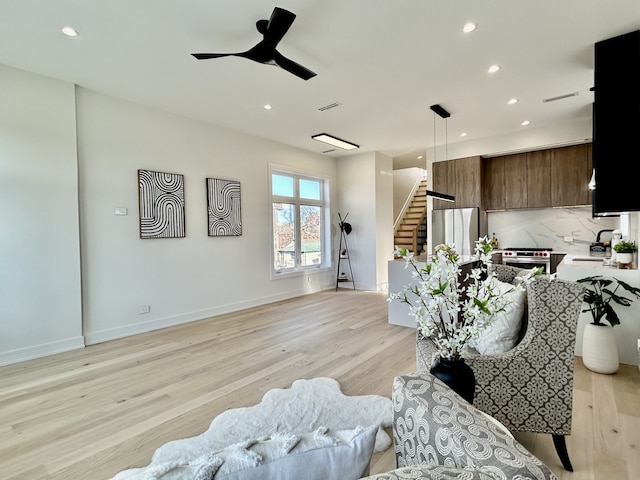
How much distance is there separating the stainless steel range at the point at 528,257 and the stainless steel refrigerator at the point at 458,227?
593 millimetres

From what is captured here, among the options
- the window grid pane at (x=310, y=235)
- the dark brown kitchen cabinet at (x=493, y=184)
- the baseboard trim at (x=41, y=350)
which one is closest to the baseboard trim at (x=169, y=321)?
the baseboard trim at (x=41, y=350)

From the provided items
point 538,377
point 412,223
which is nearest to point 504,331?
point 538,377

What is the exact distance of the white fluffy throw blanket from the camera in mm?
1986

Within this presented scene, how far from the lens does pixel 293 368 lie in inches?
123

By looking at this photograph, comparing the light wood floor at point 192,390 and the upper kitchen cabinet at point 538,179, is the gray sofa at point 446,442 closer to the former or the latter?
the light wood floor at point 192,390

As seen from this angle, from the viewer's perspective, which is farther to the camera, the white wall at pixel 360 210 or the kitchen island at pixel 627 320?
the white wall at pixel 360 210

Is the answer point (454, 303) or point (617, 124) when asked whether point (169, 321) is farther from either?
point (617, 124)

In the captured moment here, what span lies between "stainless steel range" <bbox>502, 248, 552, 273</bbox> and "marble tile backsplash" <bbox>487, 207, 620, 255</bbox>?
27 centimetres

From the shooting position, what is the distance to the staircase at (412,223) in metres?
9.13

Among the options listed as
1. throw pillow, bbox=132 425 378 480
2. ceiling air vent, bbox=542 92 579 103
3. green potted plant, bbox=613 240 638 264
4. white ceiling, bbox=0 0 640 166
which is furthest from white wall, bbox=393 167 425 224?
throw pillow, bbox=132 425 378 480

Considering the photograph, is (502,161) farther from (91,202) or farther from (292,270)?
(91,202)

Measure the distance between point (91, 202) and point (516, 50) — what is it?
5.02 meters

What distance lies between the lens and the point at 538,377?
1756 millimetres

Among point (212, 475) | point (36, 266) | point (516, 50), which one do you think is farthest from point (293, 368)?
point (516, 50)
